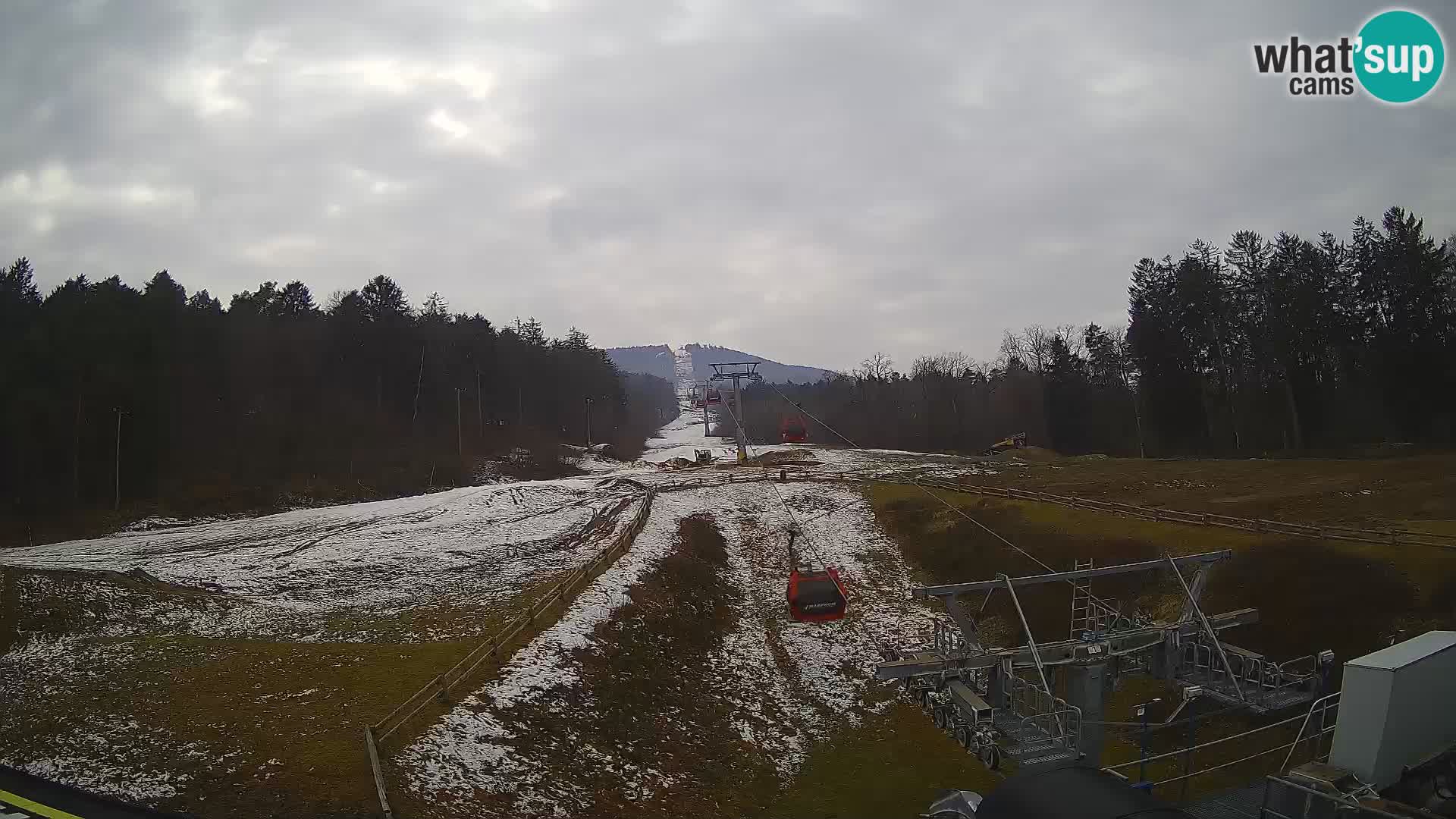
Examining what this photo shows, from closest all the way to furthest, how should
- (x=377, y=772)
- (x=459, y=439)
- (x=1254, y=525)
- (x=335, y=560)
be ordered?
(x=377, y=772) → (x=1254, y=525) → (x=335, y=560) → (x=459, y=439)

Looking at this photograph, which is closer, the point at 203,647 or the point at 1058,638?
the point at 203,647

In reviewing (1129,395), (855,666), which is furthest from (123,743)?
(1129,395)

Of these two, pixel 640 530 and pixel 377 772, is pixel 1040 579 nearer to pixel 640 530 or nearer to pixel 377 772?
pixel 377 772

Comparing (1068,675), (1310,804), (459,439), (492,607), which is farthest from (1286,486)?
(459,439)

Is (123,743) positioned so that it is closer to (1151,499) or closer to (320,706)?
(320,706)

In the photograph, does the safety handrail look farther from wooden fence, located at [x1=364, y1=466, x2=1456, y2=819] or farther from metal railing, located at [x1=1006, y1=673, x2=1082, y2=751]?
wooden fence, located at [x1=364, y1=466, x2=1456, y2=819]

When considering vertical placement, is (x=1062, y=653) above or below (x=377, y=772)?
above

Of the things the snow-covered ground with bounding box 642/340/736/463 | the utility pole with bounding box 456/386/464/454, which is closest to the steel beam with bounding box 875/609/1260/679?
the snow-covered ground with bounding box 642/340/736/463
